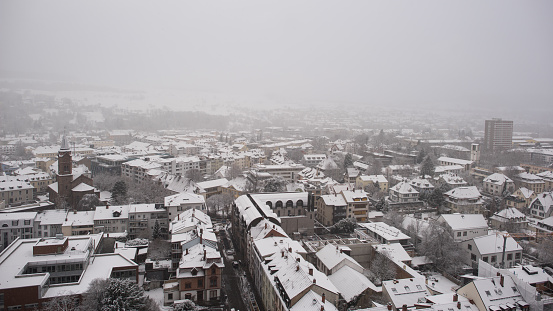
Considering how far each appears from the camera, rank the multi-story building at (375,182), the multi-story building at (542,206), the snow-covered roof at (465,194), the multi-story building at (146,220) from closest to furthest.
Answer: the multi-story building at (146,220), the multi-story building at (542,206), the snow-covered roof at (465,194), the multi-story building at (375,182)

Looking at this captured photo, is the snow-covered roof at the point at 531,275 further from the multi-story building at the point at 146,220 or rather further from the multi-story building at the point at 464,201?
the multi-story building at the point at 146,220

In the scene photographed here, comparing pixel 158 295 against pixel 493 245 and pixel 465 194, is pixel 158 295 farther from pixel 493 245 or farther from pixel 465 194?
pixel 465 194

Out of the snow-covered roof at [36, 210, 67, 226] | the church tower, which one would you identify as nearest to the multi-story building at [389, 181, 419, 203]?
the snow-covered roof at [36, 210, 67, 226]

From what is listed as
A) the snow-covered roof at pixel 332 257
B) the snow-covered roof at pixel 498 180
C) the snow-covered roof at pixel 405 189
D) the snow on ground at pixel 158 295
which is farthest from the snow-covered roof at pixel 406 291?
the snow-covered roof at pixel 498 180

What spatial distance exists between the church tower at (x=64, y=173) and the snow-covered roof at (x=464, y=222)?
19456 millimetres

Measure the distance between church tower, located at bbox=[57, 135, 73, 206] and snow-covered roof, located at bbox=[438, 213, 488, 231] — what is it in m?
19.5

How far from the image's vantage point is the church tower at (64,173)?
67.1 ft

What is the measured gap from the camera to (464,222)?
17453 millimetres

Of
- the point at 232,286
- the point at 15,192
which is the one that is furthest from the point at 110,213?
the point at 15,192

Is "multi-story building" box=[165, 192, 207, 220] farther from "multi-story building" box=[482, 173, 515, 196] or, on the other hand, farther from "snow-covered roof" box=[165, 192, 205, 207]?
"multi-story building" box=[482, 173, 515, 196]

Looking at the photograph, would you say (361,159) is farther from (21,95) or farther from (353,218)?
(21,95)

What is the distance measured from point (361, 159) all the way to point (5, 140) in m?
35.4

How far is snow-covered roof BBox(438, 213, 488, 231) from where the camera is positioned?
17141 millimetres

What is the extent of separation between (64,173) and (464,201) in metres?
23.1
